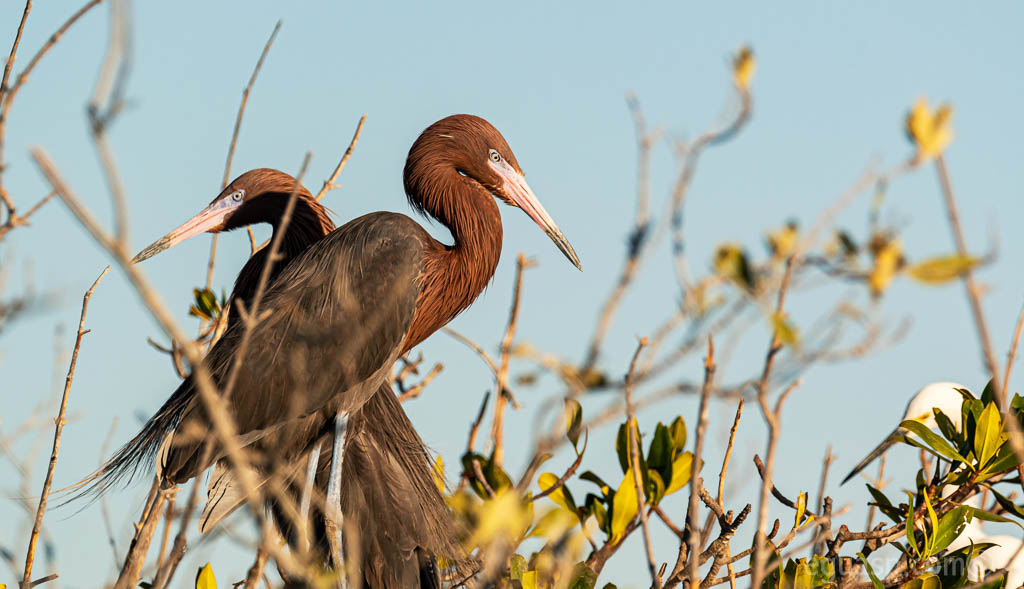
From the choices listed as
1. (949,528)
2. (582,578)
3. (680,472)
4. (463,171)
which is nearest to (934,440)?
(949,528)

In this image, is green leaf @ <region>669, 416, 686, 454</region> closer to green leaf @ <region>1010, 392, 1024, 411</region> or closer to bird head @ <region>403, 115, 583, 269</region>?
green leaf @ <region>1010, 392, 1024, 411</region>

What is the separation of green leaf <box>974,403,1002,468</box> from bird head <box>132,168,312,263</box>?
2.63m

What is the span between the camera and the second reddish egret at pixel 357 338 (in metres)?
3.52

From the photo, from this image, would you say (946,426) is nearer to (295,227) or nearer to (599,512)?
(599,512)

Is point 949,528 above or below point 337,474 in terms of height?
below

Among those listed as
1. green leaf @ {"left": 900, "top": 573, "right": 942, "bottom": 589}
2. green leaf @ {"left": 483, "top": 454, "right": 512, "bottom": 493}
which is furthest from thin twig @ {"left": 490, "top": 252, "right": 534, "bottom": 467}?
green leaf @ {"left": 900, "top": 573, "right": 942, "bottom": 589}

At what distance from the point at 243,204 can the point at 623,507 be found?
221 centimetres

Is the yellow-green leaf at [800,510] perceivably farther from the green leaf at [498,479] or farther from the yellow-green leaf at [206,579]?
the yellow-green leaf at [206,579]

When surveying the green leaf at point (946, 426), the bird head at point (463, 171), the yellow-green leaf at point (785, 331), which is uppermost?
the bird head at point (463, 171)

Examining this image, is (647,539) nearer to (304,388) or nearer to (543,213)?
(304,388)

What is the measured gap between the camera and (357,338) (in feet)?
10.6

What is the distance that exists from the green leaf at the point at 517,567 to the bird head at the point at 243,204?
1.98 metres

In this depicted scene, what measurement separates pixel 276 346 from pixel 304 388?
0.61 ft

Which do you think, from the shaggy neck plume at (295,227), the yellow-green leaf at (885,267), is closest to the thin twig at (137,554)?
the shaggy neck plume at (295,227)
